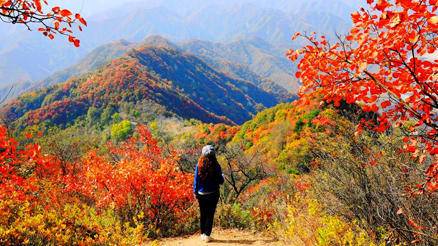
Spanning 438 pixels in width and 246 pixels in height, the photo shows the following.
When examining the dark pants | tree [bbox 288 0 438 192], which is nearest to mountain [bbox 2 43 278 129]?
the dark pants

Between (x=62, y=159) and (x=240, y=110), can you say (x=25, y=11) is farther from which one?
(x=240, y=110)

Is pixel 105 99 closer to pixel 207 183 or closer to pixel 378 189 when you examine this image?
pixel 207 183

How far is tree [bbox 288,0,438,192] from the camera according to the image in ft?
10.5

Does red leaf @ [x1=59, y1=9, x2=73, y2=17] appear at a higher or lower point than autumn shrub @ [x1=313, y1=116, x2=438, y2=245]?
higher

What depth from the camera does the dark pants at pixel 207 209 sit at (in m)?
7.13

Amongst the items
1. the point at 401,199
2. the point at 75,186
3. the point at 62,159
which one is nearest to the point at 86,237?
the point at 401,199

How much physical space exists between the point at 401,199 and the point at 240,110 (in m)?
174

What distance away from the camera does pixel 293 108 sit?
3241 centimetres

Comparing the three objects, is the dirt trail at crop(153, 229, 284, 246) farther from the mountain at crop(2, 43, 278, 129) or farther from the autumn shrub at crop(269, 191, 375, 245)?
the mountain at crop(2, 43, 278, 129)

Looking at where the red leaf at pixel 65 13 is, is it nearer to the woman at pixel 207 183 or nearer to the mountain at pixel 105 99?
the woman at pixel 207 183

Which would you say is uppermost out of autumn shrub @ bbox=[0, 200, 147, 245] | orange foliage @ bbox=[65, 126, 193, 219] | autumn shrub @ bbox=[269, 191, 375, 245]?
autumn shrub @ bbox=[269, 191, 375, 245]

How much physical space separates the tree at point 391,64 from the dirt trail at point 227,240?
3353 mm

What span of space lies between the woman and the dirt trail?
0.31 meters

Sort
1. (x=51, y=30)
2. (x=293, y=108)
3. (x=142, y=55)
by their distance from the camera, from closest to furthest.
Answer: (x=51, y=30) < (x=293, y=108) < (x=142, y=55)
